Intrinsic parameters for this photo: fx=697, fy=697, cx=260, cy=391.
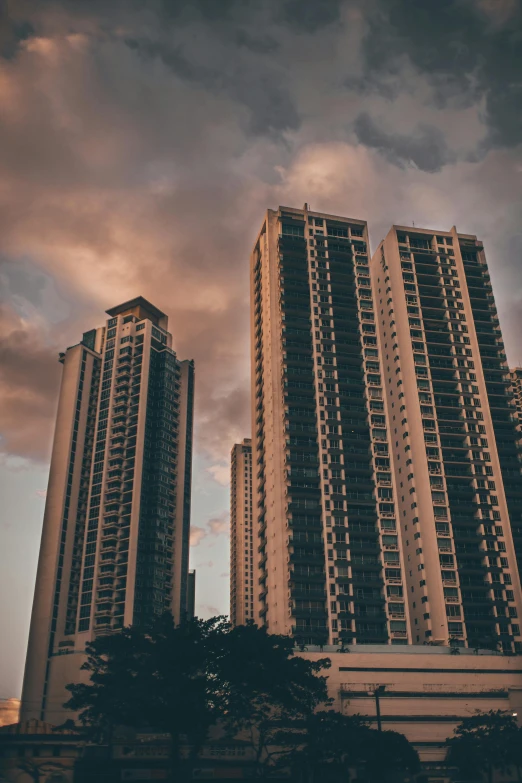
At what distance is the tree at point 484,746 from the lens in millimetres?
79000

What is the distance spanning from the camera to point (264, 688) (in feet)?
264

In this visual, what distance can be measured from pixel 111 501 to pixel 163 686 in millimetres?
78505

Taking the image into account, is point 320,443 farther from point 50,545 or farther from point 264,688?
point 50,545

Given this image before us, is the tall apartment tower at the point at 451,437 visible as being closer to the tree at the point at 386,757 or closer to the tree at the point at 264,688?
the tree at the point at 386,757

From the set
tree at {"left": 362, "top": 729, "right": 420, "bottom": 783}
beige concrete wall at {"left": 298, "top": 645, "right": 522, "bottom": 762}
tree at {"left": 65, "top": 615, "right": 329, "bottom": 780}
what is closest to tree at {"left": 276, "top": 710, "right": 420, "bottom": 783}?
tree at {"left": 362, "top": 729, "right": 420, "bottom": 783}

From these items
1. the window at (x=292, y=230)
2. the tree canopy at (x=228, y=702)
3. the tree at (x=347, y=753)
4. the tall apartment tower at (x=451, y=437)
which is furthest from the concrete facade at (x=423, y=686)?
the window at (x=292, y=230)

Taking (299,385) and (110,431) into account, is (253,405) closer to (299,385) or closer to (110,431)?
(299,385)

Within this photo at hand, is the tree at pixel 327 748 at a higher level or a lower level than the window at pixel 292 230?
lower

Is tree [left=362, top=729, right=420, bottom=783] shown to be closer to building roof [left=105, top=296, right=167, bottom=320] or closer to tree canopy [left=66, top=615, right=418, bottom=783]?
tree canopy [left=66, top=615, right=418, bottom=783]

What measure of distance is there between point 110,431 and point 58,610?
4020 centimetres

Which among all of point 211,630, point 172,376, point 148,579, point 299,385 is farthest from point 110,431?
point 211,630

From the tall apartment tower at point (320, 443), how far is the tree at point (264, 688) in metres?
25.7

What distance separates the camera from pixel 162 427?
6486 inches

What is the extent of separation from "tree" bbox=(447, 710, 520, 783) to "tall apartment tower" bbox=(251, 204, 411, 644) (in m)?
25.4
